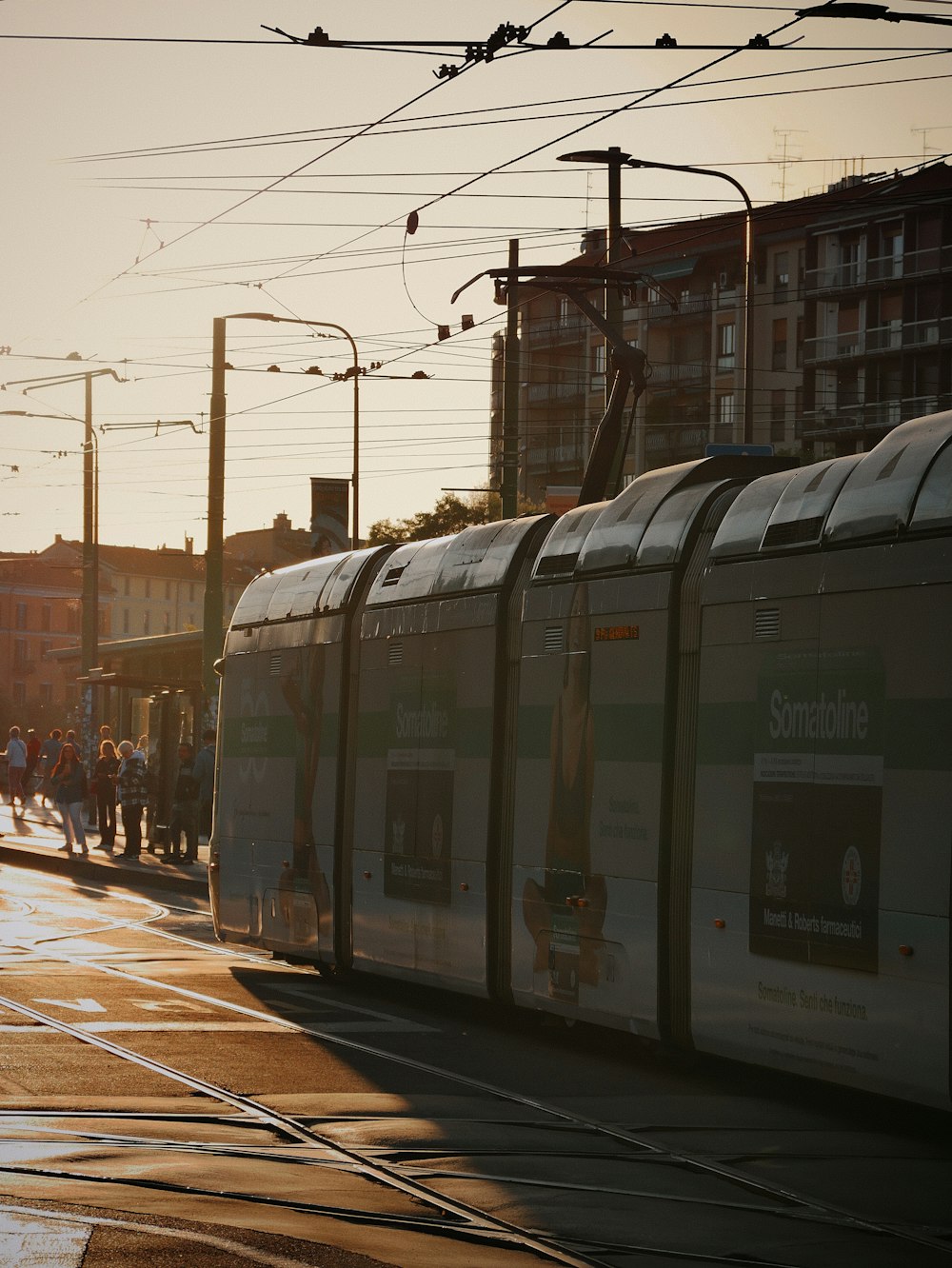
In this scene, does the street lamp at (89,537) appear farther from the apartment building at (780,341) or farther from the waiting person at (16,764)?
the apartment building at (780,341)

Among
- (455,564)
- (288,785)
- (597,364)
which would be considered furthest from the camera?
(597,364)

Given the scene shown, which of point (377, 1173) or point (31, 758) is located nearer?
point (377, 1173)

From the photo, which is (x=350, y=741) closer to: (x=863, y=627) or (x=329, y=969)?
(x=329, y=969)

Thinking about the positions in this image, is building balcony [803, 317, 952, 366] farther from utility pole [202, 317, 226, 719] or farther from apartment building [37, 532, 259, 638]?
apartment building [37, 532, 259, 638]

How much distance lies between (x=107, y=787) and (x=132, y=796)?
462 centimetres

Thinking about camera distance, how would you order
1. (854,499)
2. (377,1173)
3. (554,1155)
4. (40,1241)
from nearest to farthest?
(40,1241) < (377,1173) < (554,1155) < (854,499)

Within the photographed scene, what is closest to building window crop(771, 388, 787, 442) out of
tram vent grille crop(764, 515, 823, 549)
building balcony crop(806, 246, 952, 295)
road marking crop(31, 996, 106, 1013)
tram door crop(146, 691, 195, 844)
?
building balcony crop(806, 246, 952, 295)

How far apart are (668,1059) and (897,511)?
3.95 m

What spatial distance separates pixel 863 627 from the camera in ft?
29.8

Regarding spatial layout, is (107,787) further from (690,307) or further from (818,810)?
(690,307)

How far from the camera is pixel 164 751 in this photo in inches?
1212

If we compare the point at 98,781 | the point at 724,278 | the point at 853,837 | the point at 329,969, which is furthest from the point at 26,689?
the point at 853,837

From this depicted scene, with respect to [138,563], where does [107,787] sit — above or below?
below

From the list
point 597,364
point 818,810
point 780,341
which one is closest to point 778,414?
point 780,341
